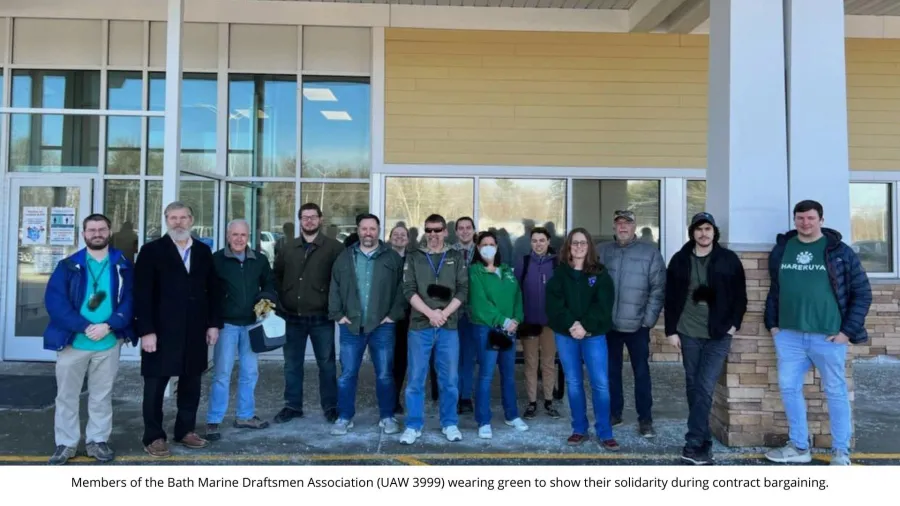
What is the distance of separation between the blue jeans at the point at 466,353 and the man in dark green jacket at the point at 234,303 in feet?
5.30

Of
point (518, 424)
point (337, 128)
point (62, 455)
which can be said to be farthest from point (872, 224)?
point (62, 455)

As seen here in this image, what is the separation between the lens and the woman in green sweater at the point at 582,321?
15.6 ft

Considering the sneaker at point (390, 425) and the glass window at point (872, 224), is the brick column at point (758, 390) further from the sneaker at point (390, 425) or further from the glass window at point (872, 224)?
the glass window at point (872, 224)

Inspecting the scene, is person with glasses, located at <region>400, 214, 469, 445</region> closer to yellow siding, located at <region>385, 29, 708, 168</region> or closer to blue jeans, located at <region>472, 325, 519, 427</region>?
blue jeans, located at <region>472, 325, 519, 427</region>

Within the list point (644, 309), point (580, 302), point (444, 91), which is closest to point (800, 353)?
point (644, 309)

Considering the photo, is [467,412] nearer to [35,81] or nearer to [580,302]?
[580,302]

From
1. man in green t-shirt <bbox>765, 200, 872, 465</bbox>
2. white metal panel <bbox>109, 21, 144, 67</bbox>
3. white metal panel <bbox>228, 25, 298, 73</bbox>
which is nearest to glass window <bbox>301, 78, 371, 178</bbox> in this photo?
white metal panel <bbox>228, 25, 298, 73</bbox>

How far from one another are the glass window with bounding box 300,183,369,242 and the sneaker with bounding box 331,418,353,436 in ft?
11.6

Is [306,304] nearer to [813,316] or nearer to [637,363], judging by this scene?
[637,363]

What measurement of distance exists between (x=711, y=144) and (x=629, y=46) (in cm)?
364

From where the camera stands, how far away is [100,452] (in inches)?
175

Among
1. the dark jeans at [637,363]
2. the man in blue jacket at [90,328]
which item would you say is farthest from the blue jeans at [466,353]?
the man in blue jacket at [90,328]

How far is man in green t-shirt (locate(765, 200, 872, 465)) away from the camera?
14.2 feet

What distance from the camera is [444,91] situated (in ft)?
26.9
